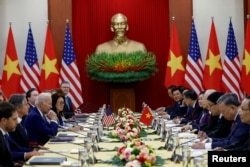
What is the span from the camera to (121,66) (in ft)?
Result: 35.0

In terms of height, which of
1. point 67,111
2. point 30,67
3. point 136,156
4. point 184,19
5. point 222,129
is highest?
point 184,19

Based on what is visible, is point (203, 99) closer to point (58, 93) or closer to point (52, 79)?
point (58, 93)

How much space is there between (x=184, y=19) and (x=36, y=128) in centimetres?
644

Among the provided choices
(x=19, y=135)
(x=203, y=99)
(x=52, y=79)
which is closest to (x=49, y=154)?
(x=19, y=135)

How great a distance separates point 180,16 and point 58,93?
4.89 meters

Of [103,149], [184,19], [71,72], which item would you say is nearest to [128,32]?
[184,19]

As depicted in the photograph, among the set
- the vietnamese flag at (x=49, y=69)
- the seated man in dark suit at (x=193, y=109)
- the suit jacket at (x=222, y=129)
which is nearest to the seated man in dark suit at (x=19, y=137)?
the suit jacket at (x=222, y=129)

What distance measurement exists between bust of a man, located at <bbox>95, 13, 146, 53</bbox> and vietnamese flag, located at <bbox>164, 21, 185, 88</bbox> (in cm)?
60

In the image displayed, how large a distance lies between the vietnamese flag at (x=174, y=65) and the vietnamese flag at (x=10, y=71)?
306 centimetres

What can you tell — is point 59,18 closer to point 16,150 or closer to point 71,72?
point 71,72

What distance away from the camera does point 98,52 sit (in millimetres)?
11281

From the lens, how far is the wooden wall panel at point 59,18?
1173 cm

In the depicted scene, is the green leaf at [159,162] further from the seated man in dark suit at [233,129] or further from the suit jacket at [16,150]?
the suit jacket at [16,150]

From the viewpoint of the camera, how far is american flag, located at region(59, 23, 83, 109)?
11203 millimetres
